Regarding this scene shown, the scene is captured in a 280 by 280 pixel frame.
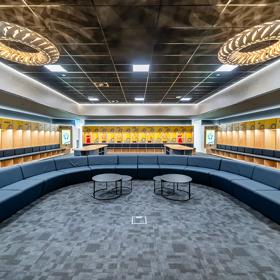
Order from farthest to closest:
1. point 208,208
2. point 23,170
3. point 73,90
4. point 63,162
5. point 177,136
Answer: point 177,136 < point 73,90 < point 63,162 < point 23,170 < point 208,208

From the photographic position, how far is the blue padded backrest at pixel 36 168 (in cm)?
422

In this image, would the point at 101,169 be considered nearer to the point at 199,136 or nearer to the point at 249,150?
the point at 249,150

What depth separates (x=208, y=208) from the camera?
352 centimetres

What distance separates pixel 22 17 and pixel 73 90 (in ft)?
14.6

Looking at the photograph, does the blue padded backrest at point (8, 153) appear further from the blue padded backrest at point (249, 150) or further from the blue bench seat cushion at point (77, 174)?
the blue padded backrest at point (249, 150)

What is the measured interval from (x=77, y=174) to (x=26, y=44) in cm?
378

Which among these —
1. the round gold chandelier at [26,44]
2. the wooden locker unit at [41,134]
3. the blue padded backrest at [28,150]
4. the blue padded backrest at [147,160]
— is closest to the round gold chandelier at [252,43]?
the round gold chandelier at [26,44]

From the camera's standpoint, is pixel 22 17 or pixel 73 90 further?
pixel 73 90

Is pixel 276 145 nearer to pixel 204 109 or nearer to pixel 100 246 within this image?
pixel 204 109

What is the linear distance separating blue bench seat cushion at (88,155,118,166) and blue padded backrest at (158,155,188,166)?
5.57 ft

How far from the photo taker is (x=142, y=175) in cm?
571

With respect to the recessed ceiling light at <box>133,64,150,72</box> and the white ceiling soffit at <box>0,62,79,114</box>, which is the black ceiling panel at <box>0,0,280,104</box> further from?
the white ceiling soffit at <box>0,62,79,114</box>

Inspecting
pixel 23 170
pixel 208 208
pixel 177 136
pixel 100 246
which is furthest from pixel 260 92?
pixel 177 136

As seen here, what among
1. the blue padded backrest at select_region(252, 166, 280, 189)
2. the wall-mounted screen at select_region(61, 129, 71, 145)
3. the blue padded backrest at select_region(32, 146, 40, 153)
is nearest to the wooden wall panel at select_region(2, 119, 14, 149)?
the blue padded backrest at select_region(32, 146, 40, 153)
